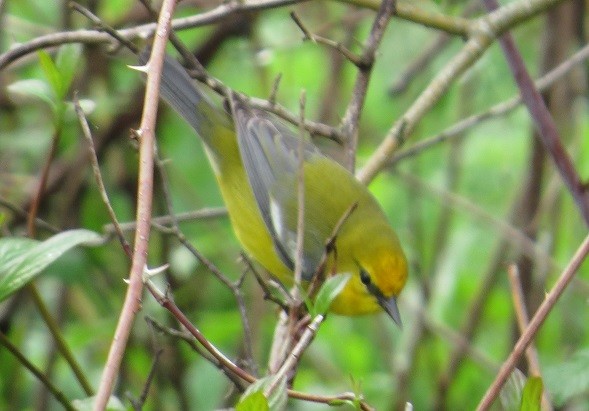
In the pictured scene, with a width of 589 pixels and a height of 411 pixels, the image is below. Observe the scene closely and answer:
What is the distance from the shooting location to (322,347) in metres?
4.58

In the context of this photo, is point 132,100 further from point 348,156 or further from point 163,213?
point 348,156

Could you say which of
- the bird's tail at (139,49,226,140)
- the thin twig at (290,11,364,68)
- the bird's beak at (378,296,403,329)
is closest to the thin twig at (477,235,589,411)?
the thin twig at (290,11,364,68)

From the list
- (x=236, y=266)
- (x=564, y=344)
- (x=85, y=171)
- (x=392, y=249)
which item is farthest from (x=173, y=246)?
(x=564, y=344)

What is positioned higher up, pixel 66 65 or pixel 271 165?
pixel 66 65

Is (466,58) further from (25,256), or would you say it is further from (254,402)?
(254,402)

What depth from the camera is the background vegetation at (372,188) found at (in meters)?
3.84

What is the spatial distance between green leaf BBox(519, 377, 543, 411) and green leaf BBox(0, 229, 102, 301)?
0.94 meters

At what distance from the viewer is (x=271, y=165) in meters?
3.94

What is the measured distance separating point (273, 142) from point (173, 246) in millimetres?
872

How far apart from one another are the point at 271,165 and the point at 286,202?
180mm

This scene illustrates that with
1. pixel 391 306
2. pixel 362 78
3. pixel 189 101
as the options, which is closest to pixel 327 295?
pixel 362 78

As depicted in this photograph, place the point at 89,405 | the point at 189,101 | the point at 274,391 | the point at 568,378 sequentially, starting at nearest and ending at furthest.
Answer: the point at 274,391 → the point at 89,405 → the point at 568,378 → the point at 189,101

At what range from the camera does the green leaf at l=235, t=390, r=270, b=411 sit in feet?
4.96

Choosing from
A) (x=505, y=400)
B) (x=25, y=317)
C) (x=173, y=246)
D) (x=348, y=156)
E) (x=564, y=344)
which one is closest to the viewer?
(x=505, y=400)
